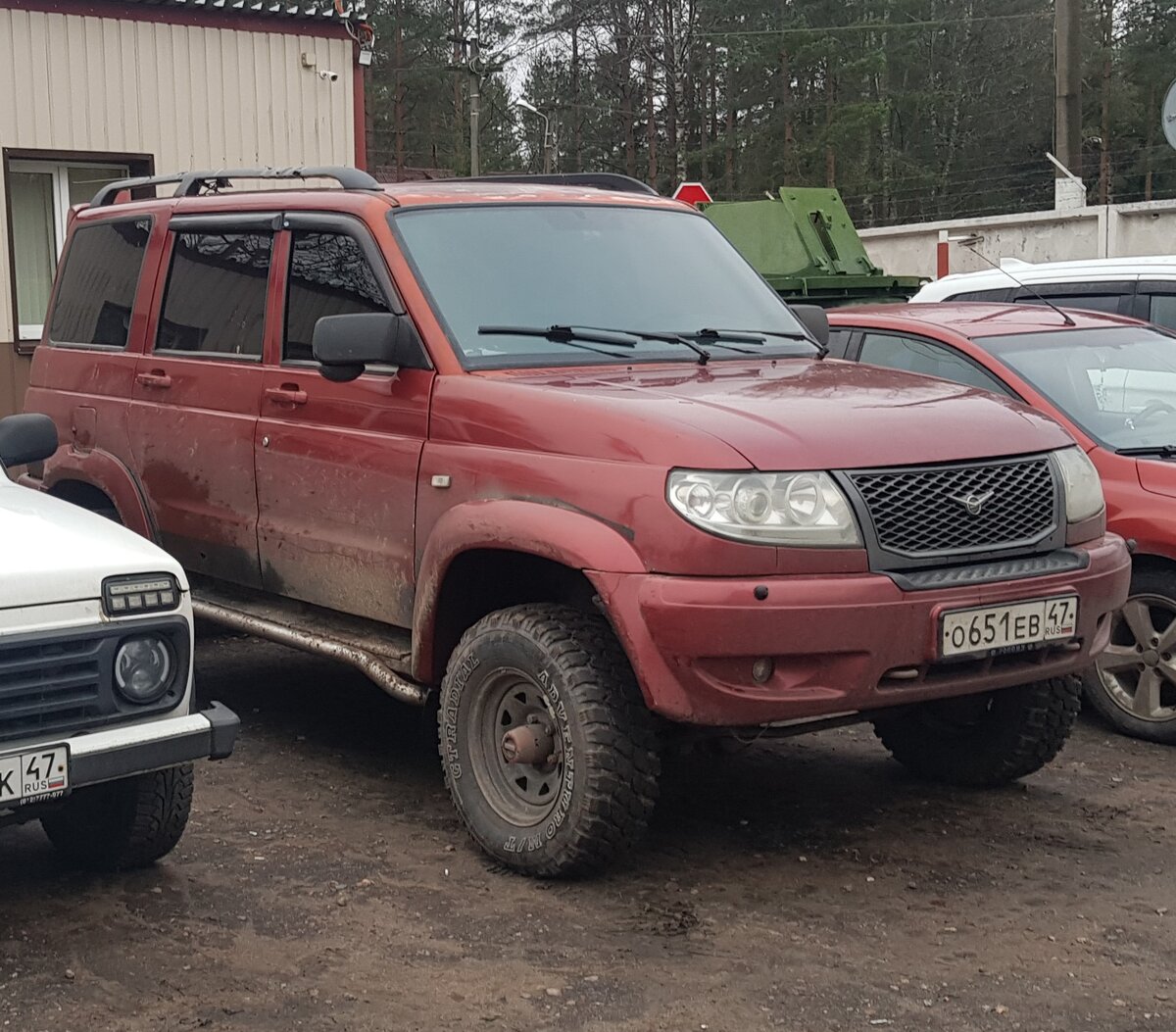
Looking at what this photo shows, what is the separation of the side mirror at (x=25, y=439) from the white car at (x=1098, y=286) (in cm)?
448

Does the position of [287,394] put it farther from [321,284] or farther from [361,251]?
[361,251]

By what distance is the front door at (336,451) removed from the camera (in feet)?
17.5

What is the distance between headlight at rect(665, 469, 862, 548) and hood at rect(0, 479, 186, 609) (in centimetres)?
136

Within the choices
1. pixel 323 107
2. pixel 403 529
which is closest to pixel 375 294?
pixel 403 529

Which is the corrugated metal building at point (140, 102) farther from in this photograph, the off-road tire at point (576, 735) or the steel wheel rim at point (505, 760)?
the off-road tire at point (576, 735)

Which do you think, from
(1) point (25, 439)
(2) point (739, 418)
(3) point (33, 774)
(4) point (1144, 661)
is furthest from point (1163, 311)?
(3) point (33, 774)

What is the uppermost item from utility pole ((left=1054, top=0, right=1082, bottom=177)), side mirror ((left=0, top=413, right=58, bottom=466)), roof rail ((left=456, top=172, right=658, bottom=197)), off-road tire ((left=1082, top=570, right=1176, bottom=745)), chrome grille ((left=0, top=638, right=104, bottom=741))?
utility pole ((left=1054, top=0, right=1082, bottom=177))

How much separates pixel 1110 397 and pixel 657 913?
326 cm

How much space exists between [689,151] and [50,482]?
41329mm

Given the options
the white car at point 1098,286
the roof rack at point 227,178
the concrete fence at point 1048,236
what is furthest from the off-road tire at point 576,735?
the concrete fence at point 1048,236

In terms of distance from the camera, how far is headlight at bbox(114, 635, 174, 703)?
423 centimetres

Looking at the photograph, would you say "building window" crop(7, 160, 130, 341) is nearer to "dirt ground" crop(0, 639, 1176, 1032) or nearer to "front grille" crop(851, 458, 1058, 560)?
"dirt ground" crop(0, 639, 1176, 1032)

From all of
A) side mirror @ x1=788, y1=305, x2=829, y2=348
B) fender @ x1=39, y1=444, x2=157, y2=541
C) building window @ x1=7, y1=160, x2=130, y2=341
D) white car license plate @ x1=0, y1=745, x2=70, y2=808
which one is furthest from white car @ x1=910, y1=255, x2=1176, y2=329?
building window @ x1=7, y1=160, x2=130, y2=341

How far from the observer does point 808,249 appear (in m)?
14.2
